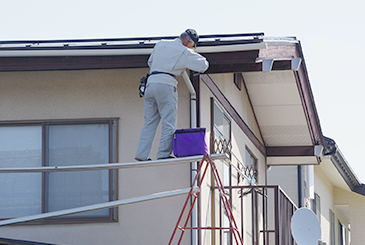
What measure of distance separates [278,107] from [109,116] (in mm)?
4785

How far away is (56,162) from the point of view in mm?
8430

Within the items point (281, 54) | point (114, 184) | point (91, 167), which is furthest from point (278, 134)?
point (91, 167)

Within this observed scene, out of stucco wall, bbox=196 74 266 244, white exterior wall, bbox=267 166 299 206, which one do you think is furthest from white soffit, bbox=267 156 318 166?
→ white exterior wall, bbox=267 166 299 206

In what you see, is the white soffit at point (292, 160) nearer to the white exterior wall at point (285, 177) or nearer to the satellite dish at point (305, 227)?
the white exterior wall at point (285, 177)

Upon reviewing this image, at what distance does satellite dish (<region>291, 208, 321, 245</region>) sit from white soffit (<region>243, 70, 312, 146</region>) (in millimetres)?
2227

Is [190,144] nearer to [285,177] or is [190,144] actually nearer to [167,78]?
[167,78]

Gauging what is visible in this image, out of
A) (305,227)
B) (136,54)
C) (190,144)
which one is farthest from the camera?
(305,227)

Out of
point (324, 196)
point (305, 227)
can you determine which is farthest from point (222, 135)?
point (324, 196)

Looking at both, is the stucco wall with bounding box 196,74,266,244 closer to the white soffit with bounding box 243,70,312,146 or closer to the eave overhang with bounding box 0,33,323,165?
the white soffit with bounding box 243,70,312,146

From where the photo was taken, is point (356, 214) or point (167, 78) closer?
point (167, 78)

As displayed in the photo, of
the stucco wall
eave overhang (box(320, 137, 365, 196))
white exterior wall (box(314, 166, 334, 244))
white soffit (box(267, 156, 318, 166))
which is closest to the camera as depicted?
the stucco wall

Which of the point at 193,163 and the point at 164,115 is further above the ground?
the point at 164,115

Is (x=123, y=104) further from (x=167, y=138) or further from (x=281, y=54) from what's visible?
(x=281, y=54)

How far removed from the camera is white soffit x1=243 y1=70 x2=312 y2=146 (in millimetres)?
10820
